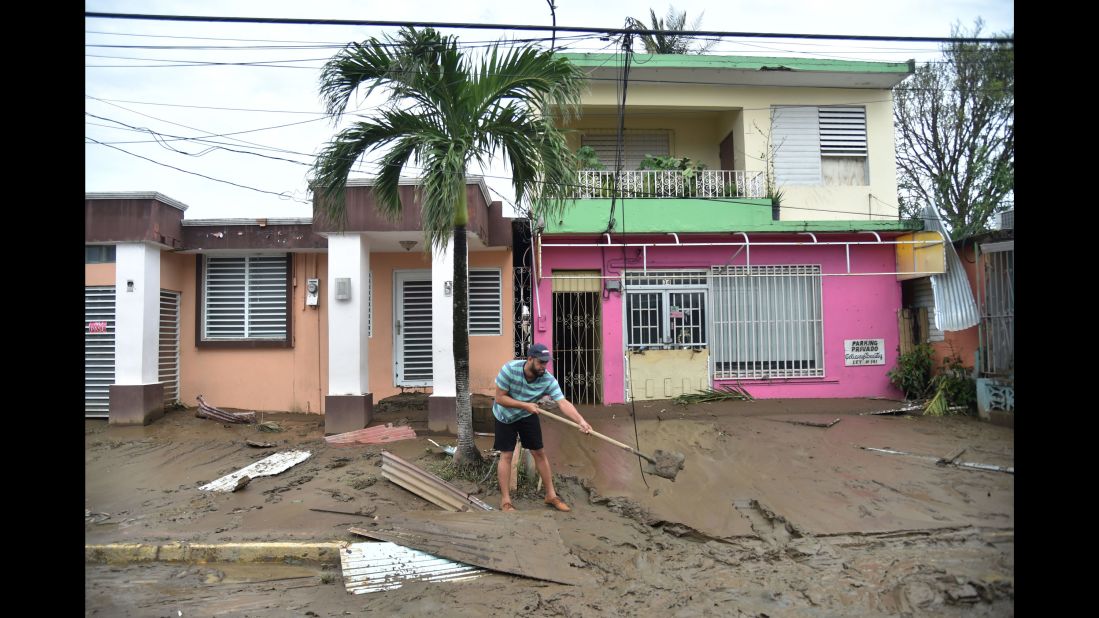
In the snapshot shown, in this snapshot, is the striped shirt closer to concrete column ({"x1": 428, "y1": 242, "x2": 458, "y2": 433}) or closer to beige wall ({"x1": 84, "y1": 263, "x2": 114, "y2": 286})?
concrete column ({"x1": 428, "y1": 242, "x2": 458, "y2": 433})

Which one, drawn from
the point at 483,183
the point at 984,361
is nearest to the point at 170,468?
the point at 483,183

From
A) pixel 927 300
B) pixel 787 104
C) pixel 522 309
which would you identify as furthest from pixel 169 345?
pixel 927 300

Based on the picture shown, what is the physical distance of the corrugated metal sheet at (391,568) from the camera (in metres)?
4.80

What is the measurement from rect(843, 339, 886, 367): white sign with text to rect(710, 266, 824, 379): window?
0.49m

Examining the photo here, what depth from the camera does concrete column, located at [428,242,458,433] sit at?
355 inches

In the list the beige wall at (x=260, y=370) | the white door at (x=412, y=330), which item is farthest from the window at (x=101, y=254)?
the white door at (x=412, y=330)

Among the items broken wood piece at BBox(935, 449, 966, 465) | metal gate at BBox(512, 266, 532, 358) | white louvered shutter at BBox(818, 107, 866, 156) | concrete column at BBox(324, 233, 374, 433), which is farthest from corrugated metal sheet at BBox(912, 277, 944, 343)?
concrete column at BBox(324, 233, 374, 433)

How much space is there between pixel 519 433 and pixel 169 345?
7.56m

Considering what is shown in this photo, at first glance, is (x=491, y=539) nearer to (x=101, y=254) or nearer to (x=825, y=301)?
(x=101, y=254)

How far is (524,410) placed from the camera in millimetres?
6418
